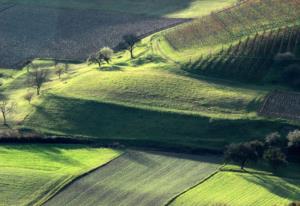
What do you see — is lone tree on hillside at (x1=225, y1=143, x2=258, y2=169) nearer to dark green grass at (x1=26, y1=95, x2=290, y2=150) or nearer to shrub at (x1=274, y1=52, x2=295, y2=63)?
dark green grass at (x1=26, y1=95, x2=290, y2=150)

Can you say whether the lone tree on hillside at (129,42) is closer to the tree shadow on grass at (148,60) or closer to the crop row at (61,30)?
the tree shadow on grass at (148,60)

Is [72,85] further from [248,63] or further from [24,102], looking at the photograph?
[248,63]

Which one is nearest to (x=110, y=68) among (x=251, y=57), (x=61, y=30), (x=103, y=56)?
(x=103, y=56)

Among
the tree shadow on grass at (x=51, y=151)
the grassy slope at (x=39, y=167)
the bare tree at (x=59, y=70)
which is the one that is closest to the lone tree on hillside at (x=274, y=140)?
the grassy slope at (x=39, y=167)

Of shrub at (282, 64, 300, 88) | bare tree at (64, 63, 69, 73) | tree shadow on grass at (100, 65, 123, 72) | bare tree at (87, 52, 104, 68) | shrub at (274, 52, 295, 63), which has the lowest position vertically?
bare tree at (64, 63, 69, 73)

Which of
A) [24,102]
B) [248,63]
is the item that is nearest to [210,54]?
[248,63]

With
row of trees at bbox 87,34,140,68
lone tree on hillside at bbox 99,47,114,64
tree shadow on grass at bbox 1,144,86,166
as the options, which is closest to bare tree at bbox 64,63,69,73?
row of trees at bbox 87,34,140,68
